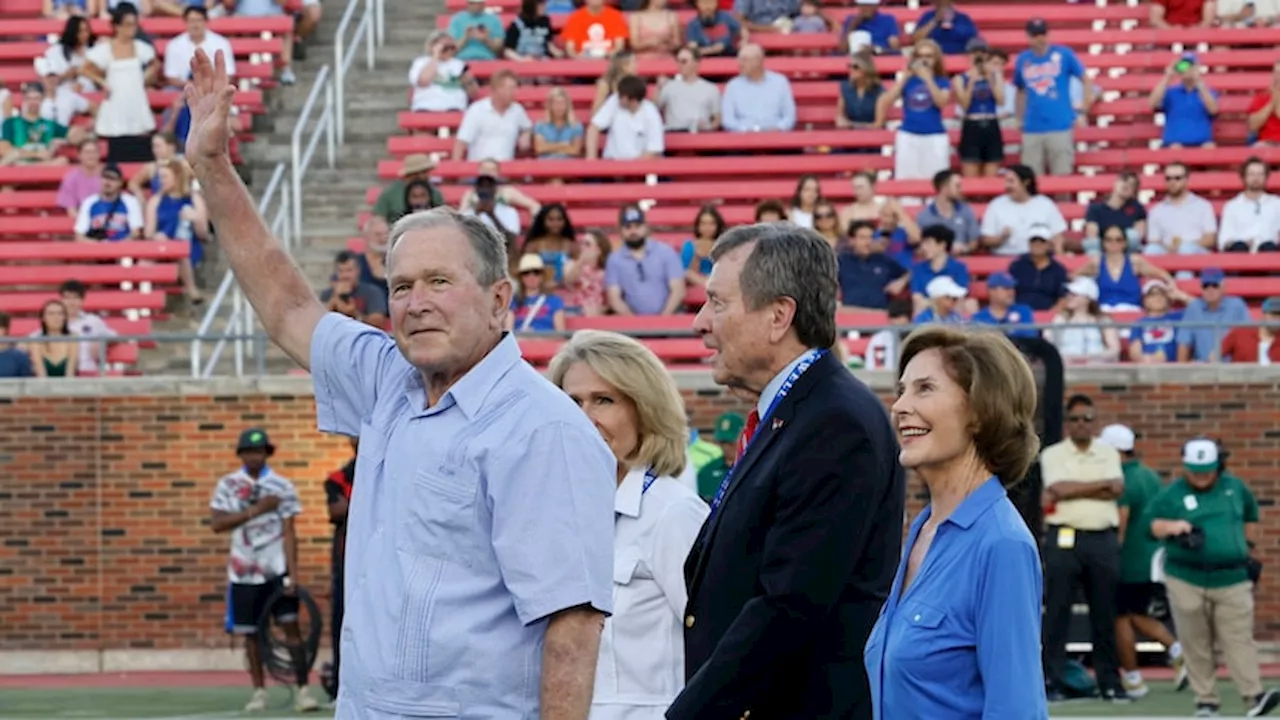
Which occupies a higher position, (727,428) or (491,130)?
(491,130)

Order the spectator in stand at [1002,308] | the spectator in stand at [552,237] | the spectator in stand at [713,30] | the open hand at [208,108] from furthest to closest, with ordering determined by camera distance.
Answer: the spectator in stand at [713,30] → the spectator in stand at [552,237] → the spectator in stand at [1002,308] → the open hand at [208,108]

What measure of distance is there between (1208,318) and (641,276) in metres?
4.41

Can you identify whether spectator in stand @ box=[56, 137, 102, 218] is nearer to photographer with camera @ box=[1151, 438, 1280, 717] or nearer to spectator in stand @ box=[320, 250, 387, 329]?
spectator in stand @ box=[320, 250, 387, 329]

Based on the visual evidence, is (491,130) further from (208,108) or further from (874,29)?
(208,108)

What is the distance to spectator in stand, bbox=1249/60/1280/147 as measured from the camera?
69.2 ft

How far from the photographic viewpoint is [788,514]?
494 centimetres

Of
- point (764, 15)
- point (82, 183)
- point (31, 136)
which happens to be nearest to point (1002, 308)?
point (764, 15)

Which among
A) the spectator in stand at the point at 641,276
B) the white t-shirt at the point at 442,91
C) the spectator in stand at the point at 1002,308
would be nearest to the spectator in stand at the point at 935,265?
the spectator in stand at the point at 1002,308

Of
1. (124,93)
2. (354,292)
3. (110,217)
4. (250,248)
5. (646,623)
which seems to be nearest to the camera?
(250,248)

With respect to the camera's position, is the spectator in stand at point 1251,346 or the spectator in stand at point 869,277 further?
the spectator in stand at point 869,277

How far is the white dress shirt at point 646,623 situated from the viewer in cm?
564

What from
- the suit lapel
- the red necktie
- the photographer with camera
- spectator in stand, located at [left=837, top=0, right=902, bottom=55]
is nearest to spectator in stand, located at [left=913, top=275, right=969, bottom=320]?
the photographer with camera

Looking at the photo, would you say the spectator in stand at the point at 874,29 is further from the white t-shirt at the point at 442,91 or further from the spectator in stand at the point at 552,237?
the spectator in stand at the point at 552,237

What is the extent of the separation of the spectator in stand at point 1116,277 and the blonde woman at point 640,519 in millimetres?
13127
